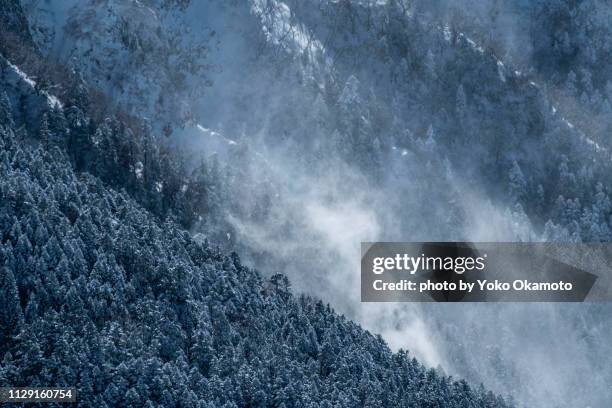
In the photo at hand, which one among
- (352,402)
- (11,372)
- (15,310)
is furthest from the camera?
(352,402)

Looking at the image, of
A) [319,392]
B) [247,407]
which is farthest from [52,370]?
[319,392]

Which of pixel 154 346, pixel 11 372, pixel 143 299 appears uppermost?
pixel 143 299

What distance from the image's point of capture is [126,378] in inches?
6978

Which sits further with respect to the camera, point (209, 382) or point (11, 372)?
point (209, 382)

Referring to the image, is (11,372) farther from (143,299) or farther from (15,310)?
(143,299)

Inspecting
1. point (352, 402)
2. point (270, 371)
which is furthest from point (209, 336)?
point (352, 402)

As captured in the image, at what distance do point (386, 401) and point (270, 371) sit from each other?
1962cm

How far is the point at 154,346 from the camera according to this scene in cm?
18688

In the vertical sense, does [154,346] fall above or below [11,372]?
above

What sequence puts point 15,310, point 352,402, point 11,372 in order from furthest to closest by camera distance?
point 352,402 → point 15,310 → point 11,372

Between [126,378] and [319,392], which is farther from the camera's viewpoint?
[319,392]

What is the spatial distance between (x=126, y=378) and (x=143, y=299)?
23648 millimetres

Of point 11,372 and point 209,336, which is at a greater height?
point 209,336

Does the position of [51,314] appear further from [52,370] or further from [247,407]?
[247,407]
